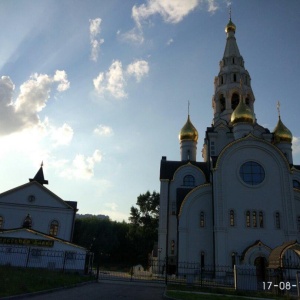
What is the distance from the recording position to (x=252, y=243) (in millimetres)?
22750

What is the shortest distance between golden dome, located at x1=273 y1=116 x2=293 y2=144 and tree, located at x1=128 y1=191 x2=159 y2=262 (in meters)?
20.3

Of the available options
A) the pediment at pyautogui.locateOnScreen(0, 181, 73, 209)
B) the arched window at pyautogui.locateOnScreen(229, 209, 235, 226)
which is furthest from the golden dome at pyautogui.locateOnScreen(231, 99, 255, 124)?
the pediment at pyautogui.locateOnScreen(0, 181, 73, 209)

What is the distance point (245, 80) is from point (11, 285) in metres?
30.9

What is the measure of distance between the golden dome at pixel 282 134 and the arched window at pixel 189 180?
358 inches

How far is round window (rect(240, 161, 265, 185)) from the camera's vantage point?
24.5m

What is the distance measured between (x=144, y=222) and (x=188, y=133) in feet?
59.4

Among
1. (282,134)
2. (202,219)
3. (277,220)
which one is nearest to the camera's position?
(277,220)

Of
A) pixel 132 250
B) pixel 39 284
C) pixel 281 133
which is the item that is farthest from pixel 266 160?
pixel 132 250

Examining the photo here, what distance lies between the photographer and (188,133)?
33.1 m

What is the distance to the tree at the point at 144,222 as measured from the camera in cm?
4491

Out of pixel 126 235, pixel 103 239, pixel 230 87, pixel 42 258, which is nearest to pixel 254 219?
pixel 42 258

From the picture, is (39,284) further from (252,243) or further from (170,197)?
(170,197)

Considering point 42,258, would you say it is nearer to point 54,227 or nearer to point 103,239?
point 54,227

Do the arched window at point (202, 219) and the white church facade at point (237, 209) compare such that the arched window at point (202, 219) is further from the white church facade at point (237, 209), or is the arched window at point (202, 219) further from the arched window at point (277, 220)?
the arched window at point (277, 220)
